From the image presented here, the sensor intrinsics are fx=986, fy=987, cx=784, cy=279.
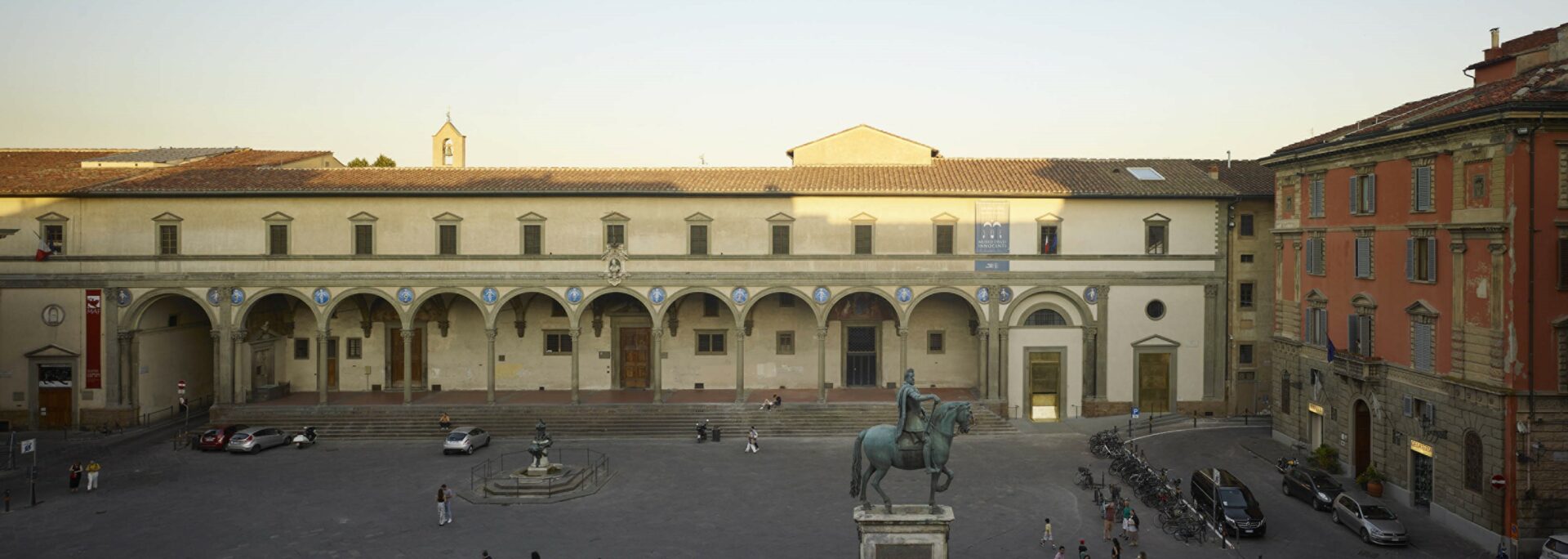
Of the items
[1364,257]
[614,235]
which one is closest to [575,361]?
[614,235]

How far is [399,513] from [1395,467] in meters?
28.2

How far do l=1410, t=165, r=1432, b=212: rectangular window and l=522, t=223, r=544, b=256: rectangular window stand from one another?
100 ft

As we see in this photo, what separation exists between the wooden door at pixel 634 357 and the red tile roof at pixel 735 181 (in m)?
7.22

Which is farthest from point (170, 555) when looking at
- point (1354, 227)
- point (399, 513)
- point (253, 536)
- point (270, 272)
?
point (1354, 227)

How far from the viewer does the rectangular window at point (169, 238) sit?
132ft

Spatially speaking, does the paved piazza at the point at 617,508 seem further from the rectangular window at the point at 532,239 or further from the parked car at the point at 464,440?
the rectangular window at the point at 532,239

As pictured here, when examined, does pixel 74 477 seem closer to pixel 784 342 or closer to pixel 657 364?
pixel 657 364

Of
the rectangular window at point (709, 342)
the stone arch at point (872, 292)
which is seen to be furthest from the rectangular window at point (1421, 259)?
the rectangular window at point (709, 342)

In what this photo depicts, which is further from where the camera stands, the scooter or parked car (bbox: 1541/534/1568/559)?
the scooter

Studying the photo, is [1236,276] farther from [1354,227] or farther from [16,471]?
[16,471]

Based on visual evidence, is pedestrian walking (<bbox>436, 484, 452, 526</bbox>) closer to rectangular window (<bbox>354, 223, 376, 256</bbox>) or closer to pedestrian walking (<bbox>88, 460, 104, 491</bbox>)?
pedestrian walking (<bbox>88, 460, 104, 491</bbox>)

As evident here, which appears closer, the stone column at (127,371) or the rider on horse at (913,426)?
the rider on horse at (913,426)

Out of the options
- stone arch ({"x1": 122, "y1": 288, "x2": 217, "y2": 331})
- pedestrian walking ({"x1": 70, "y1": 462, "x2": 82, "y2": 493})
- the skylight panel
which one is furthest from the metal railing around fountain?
the skylight panel

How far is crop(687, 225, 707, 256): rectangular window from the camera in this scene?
134ft
